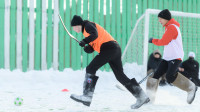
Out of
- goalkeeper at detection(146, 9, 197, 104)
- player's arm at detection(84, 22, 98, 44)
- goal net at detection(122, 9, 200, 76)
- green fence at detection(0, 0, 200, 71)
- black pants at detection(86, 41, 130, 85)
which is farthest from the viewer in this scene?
green fence at detection(0, 0, 200, 71)

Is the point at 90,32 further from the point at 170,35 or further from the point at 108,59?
the point at 170,35

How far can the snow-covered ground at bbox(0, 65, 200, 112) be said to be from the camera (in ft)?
11.8

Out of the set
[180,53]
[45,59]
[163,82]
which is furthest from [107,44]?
[45,59]

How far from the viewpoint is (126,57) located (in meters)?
7.13

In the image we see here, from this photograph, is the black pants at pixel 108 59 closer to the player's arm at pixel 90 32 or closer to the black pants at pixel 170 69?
the player's arm at pixel 90 32

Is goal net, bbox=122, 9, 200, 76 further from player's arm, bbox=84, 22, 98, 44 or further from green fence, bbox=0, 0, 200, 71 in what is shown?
player's arm, bbox=84, 22, 98, 44

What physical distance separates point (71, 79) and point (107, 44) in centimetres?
358

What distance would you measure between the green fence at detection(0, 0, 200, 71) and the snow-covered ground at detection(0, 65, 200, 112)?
303mm

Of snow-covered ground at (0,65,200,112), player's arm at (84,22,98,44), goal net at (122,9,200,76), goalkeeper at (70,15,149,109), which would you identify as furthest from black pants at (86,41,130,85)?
goal net at (122,9,200,76)

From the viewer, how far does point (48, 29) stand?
23.9ft

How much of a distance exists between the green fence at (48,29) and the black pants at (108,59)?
3926 millimetres

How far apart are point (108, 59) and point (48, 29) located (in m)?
4.09

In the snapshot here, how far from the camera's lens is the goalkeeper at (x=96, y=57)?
3.38 meters

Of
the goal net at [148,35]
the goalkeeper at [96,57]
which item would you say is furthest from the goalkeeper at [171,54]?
the goal net at [148,35]
